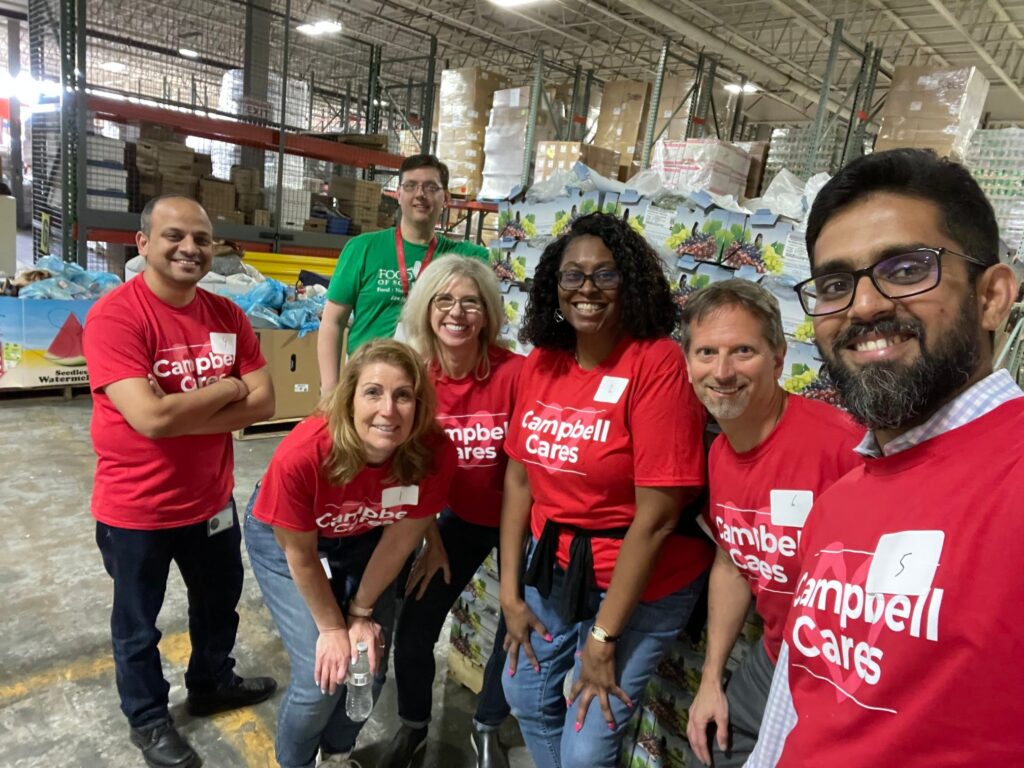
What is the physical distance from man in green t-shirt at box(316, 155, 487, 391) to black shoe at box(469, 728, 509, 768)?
137 centimetres

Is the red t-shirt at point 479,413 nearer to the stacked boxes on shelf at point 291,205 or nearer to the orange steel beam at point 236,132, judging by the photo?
the orange steel beam at point 236,132

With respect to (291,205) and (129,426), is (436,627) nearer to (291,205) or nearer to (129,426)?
(129,426)

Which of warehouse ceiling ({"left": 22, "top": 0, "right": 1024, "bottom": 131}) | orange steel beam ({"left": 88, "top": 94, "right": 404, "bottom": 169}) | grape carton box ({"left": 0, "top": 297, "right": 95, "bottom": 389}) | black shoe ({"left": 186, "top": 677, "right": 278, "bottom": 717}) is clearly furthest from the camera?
warehouse ceiling ({"left": 22, "top": 0, "right": 1024, "bottom": 131})

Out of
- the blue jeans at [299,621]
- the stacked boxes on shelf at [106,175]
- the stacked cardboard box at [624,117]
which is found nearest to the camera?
the blue jeans at [299,621]

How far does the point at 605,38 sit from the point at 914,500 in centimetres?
1434

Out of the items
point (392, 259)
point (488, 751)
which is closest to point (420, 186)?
point (392, 259)

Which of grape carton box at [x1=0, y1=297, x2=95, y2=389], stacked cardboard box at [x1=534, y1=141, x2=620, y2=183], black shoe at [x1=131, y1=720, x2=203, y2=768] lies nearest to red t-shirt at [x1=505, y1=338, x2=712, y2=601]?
black shoe at [x1=131, y1=720, x2=203, y2=768]

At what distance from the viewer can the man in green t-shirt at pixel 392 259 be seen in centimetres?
248

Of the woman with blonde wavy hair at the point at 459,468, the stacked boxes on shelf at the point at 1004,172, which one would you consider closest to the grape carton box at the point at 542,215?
the woman with blonde wavy hair at the point at 459,468

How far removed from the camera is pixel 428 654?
6.20 feet

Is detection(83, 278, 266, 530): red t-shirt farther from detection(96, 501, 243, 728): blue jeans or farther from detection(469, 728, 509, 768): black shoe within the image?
detection(469, 728, 509, 768): black shoe

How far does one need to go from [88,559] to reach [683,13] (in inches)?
471

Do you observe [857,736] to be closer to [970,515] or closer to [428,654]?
[970,515]

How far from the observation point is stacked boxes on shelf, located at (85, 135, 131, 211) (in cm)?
554
